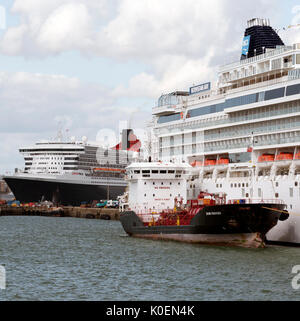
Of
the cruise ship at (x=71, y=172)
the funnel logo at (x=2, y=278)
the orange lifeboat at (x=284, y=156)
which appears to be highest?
the cruise ship at (x=71, y=172)

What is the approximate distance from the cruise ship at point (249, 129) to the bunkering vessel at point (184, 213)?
1.37 m

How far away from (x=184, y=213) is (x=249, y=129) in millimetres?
8800

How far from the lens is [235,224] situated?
141ft

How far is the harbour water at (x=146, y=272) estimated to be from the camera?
27.0m

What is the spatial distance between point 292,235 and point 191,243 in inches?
267

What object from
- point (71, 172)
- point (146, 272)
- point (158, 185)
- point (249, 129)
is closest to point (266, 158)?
point (249, 129)

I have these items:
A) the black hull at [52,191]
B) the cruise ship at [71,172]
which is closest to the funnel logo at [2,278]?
the cruise ship at [71,172]

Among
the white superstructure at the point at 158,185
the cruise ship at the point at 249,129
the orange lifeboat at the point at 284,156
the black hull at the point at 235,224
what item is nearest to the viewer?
the black hull at the point at 235,224

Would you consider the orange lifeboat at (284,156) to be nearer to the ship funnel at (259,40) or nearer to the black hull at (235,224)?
the black hull at (235,224)

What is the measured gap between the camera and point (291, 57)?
4891 cm

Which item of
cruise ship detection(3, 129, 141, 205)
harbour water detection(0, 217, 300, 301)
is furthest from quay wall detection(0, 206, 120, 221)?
harbour water detection(0, 217, 300, 301)

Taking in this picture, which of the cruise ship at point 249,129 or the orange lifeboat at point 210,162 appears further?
the orange lifeboat at point 210,162
